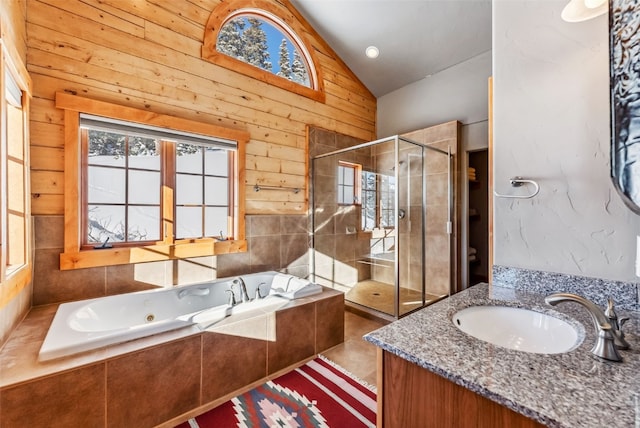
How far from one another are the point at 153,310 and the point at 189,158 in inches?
53.1

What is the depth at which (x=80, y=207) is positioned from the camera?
2133 mm

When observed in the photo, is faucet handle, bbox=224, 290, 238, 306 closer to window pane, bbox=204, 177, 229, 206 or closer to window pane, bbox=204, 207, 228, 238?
window pane, bbox=204, 207, 228, 238

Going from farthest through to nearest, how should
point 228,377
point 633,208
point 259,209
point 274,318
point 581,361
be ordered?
1. point 259,209
2. point 274,318
3. point 228,377
4. point 633,208
5. point 581,361

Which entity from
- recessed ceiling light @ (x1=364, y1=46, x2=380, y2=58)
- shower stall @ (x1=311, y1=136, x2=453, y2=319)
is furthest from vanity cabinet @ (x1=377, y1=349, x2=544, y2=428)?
recessed ceiling light @ (x1=364, y1=46, x2=380, y2=58)

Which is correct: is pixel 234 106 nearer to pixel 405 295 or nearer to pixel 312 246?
pixel 312 246

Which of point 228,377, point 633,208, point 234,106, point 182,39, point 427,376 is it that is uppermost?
point 182,39

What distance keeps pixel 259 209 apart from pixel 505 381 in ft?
8.82

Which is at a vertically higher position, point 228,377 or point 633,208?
point 633,208

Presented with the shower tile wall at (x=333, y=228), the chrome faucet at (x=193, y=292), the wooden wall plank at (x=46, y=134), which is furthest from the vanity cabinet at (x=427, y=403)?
the shower tile wall at (x=333, y=228)

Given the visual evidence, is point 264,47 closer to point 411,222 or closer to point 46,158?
point 46,158

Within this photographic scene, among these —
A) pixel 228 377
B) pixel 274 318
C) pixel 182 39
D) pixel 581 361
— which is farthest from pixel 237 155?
pixel 581 361

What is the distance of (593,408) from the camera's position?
0.55 meters

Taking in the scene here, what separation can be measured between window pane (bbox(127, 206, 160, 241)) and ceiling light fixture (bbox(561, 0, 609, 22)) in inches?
115

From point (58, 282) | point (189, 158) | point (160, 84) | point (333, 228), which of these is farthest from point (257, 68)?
point (58, 282)
